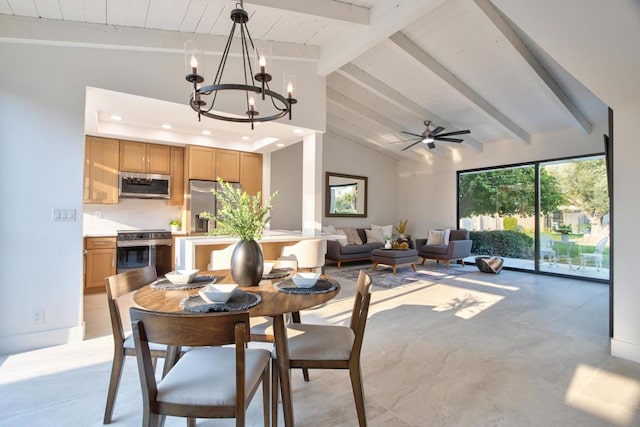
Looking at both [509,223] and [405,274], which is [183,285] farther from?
[509,223]

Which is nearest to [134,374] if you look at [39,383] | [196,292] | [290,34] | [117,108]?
[39,383]

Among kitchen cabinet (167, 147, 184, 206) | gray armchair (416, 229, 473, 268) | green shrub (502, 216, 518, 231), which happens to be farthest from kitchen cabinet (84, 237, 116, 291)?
green shrub (502, 216, 518, 231)

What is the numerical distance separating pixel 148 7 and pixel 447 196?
24.4 feet

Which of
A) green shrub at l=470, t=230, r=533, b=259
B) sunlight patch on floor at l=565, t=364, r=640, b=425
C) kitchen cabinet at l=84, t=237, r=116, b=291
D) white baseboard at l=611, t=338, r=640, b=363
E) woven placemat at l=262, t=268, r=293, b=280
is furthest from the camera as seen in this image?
green shrub at l=470, t=230, r=533, b=259

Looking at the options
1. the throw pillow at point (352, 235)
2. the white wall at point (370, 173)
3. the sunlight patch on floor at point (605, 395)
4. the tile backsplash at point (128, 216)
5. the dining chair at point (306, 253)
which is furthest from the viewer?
the white wall at point (370, 173)

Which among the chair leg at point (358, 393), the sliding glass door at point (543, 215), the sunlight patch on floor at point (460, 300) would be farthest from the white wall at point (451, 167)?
the chair leg at point (358, 393)

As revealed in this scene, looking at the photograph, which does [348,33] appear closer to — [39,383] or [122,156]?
[122,156]

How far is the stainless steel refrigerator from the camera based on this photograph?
17.5 ft

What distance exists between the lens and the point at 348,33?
12.5 feet

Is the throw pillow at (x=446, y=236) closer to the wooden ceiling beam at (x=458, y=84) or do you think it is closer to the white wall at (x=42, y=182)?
the wooden ceiling beam at (x=458, y=84)

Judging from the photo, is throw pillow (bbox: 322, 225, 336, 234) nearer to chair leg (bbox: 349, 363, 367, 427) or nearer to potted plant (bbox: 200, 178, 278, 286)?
potted plant (bbox: 200, 178, 278, 286)

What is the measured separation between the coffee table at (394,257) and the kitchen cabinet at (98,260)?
4.70 meters

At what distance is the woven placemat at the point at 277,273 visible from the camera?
218 cm

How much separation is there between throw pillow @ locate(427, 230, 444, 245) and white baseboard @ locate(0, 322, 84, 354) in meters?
6.92
